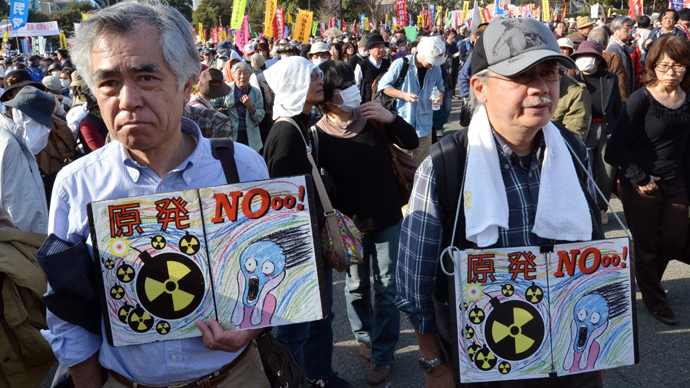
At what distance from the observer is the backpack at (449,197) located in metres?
1.95

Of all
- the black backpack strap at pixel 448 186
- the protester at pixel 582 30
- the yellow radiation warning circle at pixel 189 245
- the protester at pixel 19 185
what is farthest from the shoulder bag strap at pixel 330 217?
the protester at pixel 582 30

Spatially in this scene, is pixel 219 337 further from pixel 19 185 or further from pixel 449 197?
pixel 19 185

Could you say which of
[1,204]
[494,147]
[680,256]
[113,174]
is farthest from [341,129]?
[680,256]

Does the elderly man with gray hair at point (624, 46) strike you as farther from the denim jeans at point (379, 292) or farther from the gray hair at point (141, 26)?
the gray hair at point (141, 26)

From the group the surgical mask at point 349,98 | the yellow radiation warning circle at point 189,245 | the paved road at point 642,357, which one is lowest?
the paved road at point 642,357

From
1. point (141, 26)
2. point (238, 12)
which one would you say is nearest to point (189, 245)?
point (141, 26)

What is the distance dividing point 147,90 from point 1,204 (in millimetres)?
2601

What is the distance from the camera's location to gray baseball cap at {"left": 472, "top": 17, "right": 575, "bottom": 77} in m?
1.80

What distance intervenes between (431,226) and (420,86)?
569 centimetres

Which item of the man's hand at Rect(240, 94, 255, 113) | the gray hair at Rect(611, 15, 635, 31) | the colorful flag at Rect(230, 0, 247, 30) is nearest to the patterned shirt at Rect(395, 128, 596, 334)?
the man's hand at Rect(240, 94, 255, 113)

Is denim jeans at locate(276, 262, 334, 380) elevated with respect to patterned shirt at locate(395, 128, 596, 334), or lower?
lower

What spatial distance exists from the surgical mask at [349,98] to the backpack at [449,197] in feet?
4.62

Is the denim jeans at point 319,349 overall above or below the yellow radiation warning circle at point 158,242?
below

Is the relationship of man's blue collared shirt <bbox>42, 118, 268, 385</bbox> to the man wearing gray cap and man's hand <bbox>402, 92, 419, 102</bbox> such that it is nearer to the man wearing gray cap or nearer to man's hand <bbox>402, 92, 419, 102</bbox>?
the man wearing gray cap
